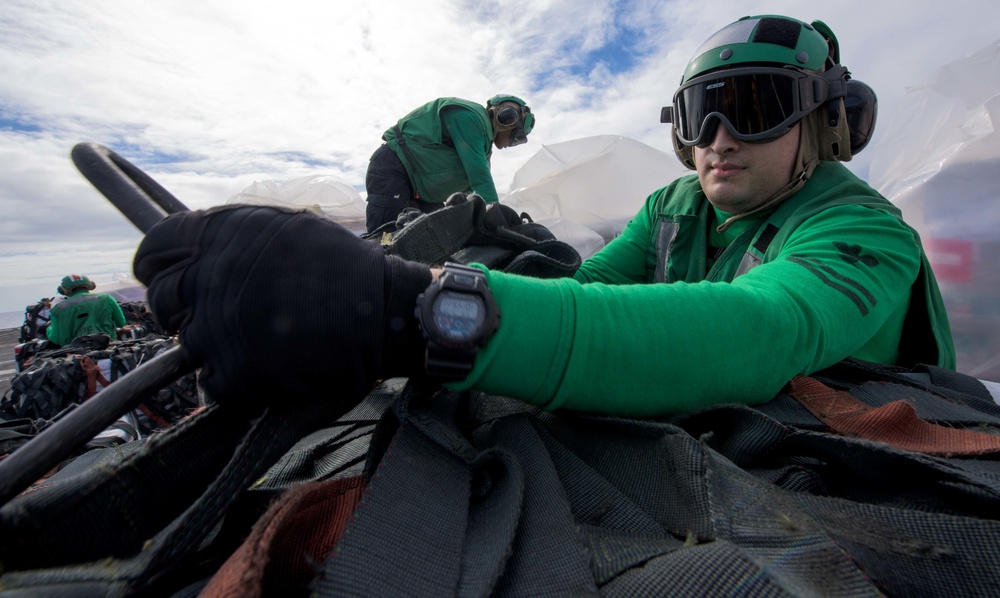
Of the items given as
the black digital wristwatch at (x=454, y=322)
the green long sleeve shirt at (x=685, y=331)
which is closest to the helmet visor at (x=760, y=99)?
the green long sleeve shirt at (x=685, y=331)

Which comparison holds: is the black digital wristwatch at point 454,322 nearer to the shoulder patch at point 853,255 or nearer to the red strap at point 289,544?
the red strap at point 289,544

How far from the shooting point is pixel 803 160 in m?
1.43

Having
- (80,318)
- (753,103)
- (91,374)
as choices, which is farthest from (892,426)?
(80,318)

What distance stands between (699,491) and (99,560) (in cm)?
81

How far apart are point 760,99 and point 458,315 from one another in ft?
3.95

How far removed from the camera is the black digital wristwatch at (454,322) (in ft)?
2.43

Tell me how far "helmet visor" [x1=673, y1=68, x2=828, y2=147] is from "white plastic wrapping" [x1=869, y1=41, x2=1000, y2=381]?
4.68 ft

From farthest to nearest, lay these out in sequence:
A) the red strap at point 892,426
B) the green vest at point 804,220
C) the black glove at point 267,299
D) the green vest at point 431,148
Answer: the green vest at point 431,148 → the green vest at point 804,220 → the red strap at point 892,426 → the black glove at point 267,299

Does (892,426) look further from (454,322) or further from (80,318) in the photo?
(80,318)

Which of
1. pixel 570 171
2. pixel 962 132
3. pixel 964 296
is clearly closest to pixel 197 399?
pixel 570 171

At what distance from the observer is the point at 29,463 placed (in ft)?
1.83

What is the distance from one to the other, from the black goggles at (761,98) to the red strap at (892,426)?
2.67 ft

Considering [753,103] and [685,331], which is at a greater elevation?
[753,103]

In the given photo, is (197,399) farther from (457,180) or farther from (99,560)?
(99,560)
